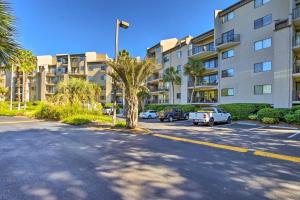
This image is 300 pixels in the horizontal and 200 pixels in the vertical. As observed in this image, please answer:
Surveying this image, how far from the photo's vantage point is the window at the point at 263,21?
25466mm

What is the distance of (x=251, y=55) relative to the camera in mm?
27266

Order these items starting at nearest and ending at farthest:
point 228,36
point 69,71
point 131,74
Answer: point 131,74 → point 228,36 → point 69,71

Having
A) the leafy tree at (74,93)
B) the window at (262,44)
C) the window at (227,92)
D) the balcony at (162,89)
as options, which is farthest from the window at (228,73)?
the leafy tree at (74,93)

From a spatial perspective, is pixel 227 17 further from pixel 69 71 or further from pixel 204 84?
pixel 69 71

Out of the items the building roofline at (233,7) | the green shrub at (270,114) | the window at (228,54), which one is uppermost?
the building roofline at (233,7)

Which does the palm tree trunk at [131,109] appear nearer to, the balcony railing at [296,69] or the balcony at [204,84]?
the balcony railing at [296,69]

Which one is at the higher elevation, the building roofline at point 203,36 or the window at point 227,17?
the window at point 227,17

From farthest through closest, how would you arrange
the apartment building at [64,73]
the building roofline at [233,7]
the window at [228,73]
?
the apartment building at [64,73]
the window at [228,73]
the building roofline at [233,7]

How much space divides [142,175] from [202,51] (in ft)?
105

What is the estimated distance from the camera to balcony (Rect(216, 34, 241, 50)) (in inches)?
1142

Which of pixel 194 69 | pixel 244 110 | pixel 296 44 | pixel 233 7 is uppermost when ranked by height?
pixel 233 7

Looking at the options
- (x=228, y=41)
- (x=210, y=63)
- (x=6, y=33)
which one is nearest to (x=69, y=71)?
(x=210, y=63)

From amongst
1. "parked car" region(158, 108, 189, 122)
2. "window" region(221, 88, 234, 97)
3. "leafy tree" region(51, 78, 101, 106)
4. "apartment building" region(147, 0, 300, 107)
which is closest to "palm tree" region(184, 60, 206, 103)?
"apartment building" region(147, 0, 300, 107)

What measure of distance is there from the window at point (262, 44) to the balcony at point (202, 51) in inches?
268
